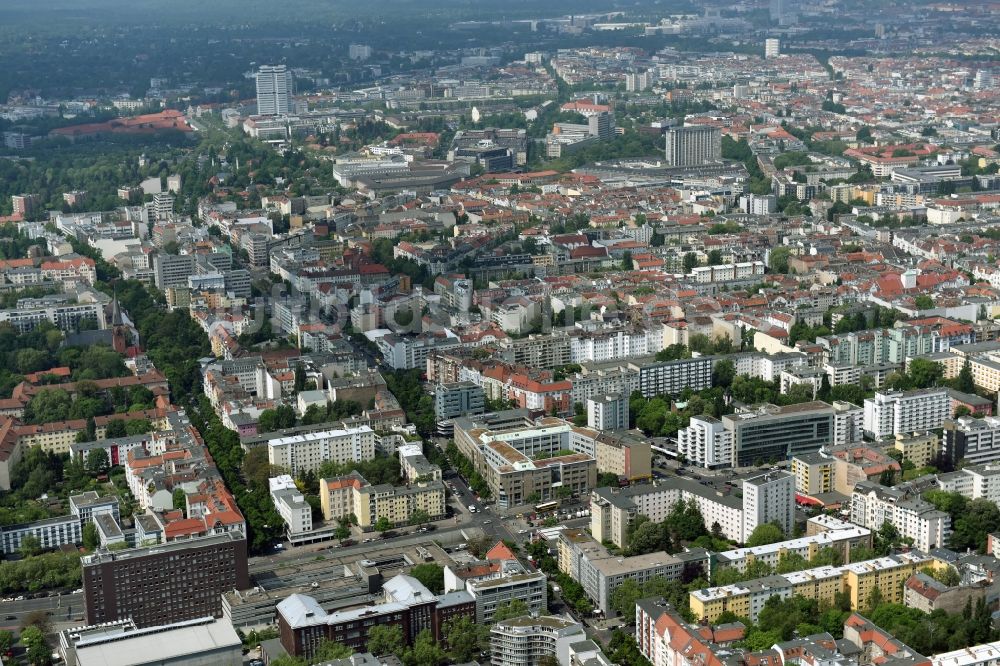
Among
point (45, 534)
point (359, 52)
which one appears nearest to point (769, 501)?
point (45, 534)

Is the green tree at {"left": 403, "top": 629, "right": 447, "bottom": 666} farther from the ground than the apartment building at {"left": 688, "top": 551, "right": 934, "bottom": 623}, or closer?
closer

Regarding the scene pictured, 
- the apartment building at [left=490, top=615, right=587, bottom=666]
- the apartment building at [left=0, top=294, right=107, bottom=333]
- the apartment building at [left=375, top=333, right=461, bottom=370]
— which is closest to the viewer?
the apartment building at [left=490, top=615, right=587, bottom=666]

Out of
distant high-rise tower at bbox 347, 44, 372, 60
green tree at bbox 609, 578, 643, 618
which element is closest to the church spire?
green tree at bbox 609, 578, 643, 618

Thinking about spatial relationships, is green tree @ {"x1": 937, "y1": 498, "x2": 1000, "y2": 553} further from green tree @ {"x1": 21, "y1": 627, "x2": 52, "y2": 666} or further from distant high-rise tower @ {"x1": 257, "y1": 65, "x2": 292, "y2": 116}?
distant high-rise tower @ {"x1": 257, "y1": 65, "x2": 292, "y2": 116}

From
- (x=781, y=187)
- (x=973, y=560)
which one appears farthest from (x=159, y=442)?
(x=781, y=187)

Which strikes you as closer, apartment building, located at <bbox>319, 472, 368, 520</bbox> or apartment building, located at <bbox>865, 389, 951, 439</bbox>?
apartment building, located at <bbox>319, 472, 368, 520</bbox>

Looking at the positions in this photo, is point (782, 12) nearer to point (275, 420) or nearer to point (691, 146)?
point (691, 146)

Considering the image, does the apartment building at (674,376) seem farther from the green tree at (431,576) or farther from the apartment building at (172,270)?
the apartment building at (172,270)
